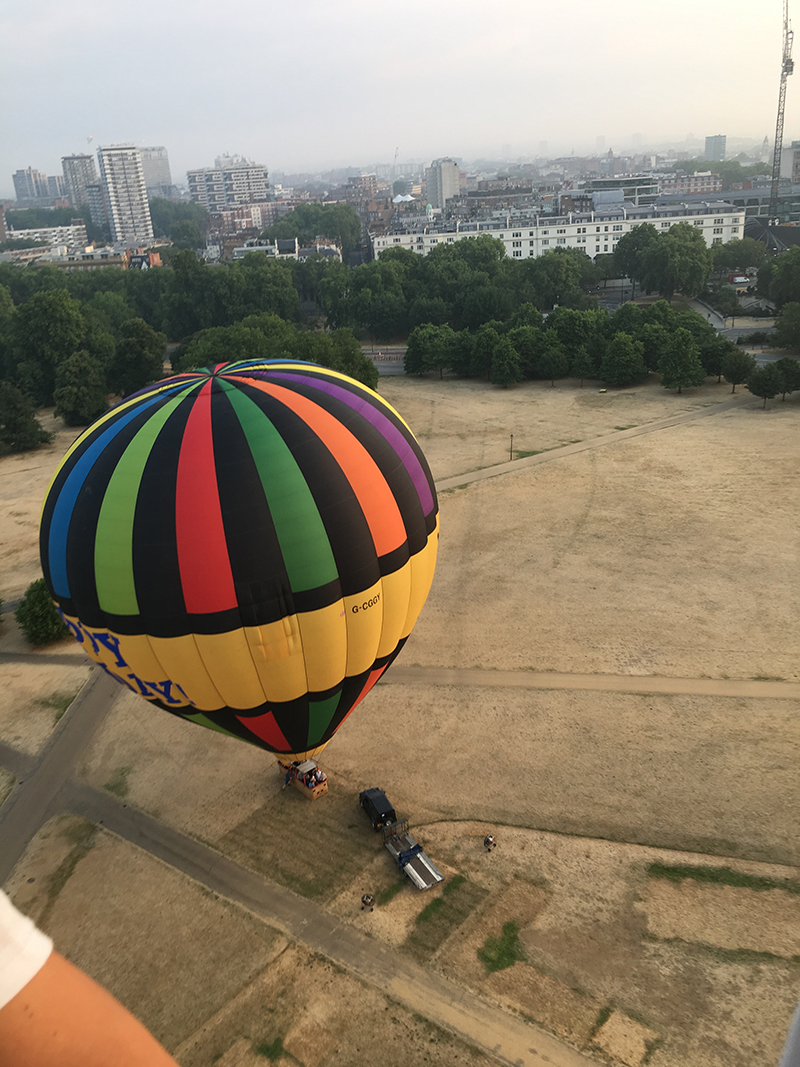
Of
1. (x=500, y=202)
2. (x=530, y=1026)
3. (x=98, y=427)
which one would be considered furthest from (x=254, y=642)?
(x=500, y=202)

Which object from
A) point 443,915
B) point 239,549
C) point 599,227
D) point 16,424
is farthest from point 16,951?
point 599,227

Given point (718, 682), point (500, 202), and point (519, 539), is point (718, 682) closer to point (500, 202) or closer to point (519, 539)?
point (519, 539)

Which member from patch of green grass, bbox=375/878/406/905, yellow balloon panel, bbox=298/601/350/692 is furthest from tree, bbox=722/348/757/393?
patch of green grass, bbox=375/878/406/905

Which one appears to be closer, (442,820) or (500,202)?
(442,820)

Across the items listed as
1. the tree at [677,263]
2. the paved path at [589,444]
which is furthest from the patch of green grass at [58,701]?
the tree at [677,263]

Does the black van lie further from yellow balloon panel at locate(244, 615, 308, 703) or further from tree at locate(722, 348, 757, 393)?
tree at locate(722, 348, 757, 393)

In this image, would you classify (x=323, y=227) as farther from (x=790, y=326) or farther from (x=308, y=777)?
(x=308, y=777)
